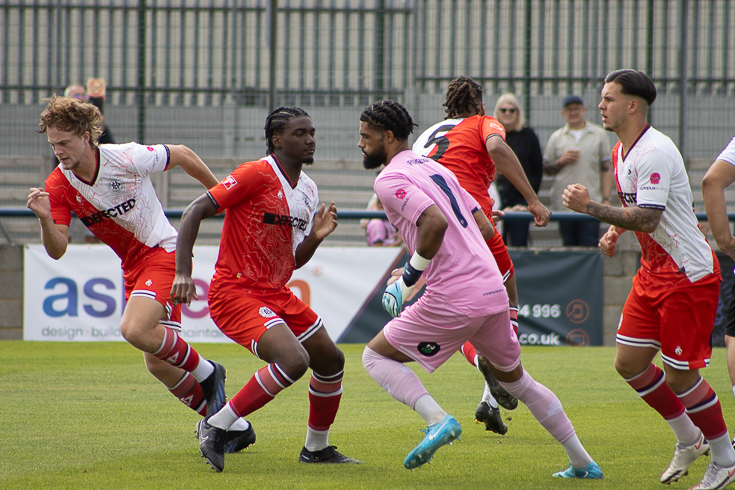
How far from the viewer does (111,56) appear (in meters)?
13.2

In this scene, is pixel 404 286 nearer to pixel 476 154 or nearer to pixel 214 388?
pixel 214 388

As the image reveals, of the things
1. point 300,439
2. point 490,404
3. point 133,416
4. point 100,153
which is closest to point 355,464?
point 300,439

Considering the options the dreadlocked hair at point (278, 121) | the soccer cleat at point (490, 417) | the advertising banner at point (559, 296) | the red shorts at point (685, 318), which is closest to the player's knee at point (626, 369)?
the red shorts at point (685, 318)

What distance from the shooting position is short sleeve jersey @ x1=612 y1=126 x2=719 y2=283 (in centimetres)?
416

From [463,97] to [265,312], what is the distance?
7.98 ft

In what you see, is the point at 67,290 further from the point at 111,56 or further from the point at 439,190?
the point at 439,190

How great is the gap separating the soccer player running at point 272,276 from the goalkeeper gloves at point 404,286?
838 millimetres

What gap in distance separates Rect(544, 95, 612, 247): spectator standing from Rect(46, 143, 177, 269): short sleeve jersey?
21.5ft

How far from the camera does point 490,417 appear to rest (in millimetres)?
5703

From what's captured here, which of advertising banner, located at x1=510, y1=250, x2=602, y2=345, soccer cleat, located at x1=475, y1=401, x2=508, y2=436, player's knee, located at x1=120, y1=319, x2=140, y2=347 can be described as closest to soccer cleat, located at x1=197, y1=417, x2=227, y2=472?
player's knee, located at x1=120, y1=319, x2=140, y2=347

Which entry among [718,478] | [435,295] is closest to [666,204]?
[435,295]

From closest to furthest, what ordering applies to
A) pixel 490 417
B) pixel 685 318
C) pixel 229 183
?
pixel 685 318 → pixel 229 183 → pixel 490 417

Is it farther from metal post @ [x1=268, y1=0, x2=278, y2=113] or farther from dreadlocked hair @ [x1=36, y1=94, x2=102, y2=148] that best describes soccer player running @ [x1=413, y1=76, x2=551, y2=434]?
metal post @ [x1=268, y1=0, x2=278, y2=113]

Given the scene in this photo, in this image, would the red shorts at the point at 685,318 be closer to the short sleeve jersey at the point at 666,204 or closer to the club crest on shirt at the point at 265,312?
the short sleeve jersey at the point at 666,204
